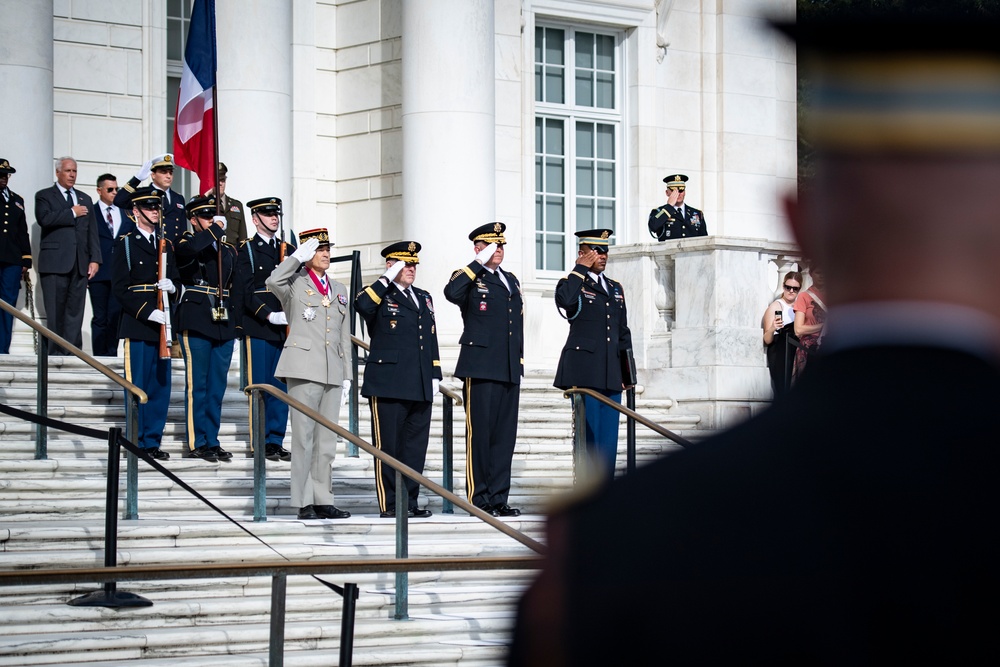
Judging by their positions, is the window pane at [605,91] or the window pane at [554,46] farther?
the window pane at [605,91]

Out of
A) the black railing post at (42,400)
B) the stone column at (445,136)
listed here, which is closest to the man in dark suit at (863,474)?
the black railing post at (42,400)

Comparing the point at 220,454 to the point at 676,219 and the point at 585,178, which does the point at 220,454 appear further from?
the point at 585,178

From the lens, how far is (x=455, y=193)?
15.8 m

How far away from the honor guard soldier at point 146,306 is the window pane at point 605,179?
8.21 meters

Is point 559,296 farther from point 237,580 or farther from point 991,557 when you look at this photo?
point 991,557

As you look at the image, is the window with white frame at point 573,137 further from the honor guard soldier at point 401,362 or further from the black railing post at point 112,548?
the black railing post at point 112,548

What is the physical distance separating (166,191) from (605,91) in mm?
7199

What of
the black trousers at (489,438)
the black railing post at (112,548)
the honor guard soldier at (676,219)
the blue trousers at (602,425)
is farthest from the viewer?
the honor guard soldier at (676,219)

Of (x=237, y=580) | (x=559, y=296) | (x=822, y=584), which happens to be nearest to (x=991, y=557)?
(x=822, y=584)

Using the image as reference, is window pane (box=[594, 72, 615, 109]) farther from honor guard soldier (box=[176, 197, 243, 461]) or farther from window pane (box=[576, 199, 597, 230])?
honor guard soldier (box=[176, 197, 243, 461])

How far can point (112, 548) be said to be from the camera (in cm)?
821

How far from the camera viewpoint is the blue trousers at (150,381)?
10766mm

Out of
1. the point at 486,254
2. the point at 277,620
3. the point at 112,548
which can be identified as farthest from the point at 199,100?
the point at 277,620

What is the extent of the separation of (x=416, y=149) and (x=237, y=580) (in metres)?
10.0
